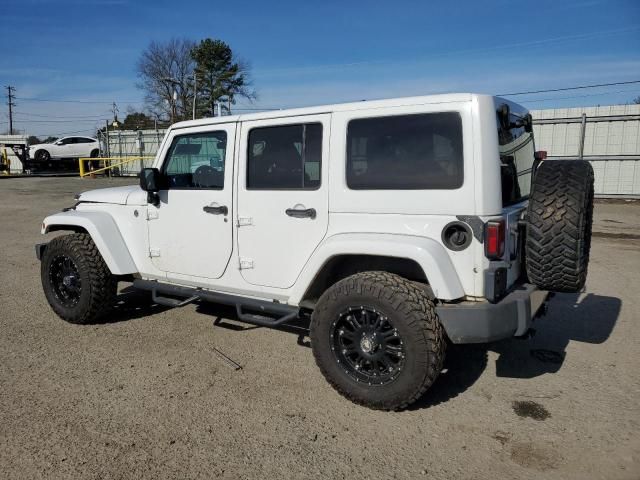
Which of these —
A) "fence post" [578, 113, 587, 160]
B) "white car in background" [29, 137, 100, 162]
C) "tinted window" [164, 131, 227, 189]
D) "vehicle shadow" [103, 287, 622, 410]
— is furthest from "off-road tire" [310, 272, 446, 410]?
"white car in background" [29, 137, 100, 162]

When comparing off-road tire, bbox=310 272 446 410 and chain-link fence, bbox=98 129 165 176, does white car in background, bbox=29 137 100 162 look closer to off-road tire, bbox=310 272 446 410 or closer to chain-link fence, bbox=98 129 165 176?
chain-link fence, bbox=98 129 165 176

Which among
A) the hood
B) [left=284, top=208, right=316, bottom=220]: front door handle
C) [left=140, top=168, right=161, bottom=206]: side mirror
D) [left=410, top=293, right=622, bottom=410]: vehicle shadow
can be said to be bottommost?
[left=410, top=293, right=622, bottom=410]: vehicle shadow

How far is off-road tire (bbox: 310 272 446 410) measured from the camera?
3049mm

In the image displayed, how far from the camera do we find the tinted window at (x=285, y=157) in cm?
362

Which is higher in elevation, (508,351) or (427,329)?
(427,329)

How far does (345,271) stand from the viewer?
375 centimetres

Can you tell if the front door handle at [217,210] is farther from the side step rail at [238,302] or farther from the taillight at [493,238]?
the taillight at [493,238]

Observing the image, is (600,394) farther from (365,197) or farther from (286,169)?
(286,169)

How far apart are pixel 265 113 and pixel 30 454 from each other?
2.77 metres

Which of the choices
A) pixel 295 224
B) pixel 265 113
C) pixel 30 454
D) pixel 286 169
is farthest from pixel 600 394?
pixel 30 454

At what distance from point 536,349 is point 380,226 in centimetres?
214

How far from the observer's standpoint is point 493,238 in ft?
9.66

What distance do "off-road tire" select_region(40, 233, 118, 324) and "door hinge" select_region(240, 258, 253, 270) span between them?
5.28 feet

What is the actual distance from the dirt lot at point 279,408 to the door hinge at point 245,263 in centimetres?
82
